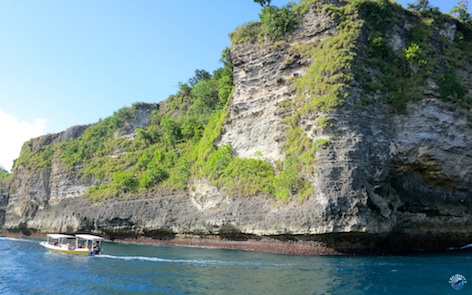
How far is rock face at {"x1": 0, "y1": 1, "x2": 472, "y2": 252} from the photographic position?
28406 mm

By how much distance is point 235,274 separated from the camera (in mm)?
20938

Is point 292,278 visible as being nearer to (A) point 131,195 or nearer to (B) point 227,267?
(B) point 227,267

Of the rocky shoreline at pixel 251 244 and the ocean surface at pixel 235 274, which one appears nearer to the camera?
the ocean surface at pixel 235 274

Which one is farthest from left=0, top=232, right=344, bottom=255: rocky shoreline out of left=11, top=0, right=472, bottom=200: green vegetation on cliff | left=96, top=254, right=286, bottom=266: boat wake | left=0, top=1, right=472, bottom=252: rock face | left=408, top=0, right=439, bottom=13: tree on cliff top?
left=408, top=0, right=439, bottom=13: tree on cliff top

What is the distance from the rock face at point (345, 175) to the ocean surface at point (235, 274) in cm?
286

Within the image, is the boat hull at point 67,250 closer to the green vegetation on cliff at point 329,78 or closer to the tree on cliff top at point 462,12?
the green vegetation on cliff at point 329,78

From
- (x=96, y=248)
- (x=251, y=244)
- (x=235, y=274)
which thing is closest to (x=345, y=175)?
(x=251, y=244)

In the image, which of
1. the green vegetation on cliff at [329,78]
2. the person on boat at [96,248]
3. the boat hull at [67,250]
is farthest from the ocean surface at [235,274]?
the green vegetation on cliff at [329,78]

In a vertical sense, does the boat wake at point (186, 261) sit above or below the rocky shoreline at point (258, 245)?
below

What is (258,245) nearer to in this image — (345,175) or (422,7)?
(345,175)

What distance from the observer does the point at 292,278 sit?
19.5 meters

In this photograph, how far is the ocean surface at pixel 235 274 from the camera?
58.4 ft

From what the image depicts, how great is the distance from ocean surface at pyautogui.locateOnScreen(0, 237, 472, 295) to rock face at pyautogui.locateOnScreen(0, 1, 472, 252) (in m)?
2.86

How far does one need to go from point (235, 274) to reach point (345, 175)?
11.5 m
